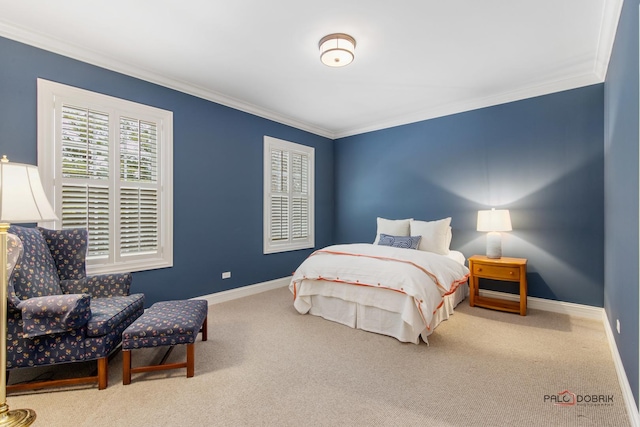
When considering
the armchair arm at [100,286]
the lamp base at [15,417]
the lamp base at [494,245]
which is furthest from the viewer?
the lamp base at [494,245]

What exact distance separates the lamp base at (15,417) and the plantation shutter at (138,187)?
1.77 metres

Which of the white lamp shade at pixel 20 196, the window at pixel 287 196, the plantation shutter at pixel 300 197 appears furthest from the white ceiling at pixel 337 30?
the white lamp shade at pixel 20 196

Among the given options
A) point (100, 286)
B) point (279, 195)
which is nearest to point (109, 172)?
point (100, 286)

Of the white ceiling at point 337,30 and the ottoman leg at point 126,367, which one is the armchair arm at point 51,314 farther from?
the white ceiling at point 337,30

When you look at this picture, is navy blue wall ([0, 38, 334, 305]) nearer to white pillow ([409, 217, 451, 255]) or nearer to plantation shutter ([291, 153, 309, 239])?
plantation shutter ([291, 153, 309, 239])

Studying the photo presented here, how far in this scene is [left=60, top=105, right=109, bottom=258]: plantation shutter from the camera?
2.88 meters

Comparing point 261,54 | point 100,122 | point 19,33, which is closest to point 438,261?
point 261,54

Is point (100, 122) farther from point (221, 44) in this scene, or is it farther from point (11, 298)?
point (11, 298)

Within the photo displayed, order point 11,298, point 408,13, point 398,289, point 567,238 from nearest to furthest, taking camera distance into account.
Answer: point 11,298
point 408,13
point 398,289
point 567,238

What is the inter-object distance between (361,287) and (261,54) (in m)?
2.59

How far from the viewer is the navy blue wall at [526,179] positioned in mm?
3416

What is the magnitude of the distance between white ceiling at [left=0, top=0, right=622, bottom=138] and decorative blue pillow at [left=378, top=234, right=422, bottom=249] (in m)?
1.94

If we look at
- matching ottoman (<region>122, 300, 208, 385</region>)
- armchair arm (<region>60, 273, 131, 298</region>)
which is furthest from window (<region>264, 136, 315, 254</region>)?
matching ottoman (<region>122, 300, 208, 385</region>)

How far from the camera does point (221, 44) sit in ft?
9.37
